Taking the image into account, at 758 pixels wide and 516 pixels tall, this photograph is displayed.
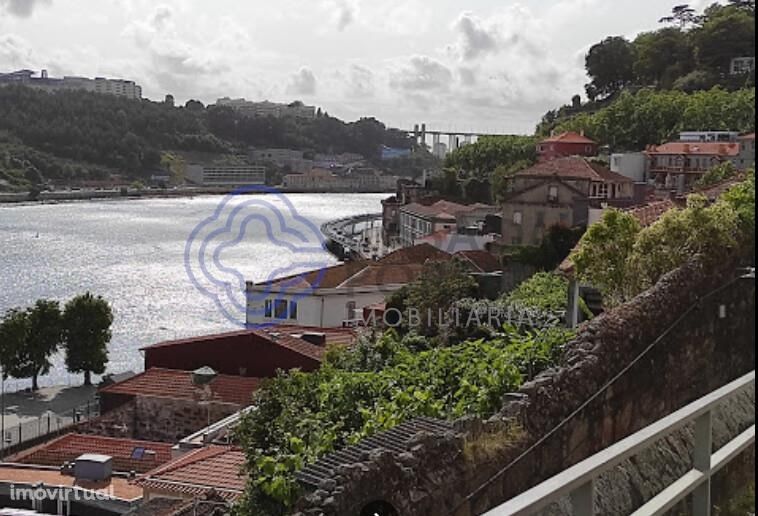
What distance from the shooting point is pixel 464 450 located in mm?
4055

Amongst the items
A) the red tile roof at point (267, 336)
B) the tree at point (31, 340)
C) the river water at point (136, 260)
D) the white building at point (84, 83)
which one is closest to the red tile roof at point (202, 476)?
the red tile roof at point (267, 336)

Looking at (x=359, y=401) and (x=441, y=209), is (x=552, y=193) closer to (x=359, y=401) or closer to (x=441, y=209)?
(x=441, y=209)

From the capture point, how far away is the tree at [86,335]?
23.5m

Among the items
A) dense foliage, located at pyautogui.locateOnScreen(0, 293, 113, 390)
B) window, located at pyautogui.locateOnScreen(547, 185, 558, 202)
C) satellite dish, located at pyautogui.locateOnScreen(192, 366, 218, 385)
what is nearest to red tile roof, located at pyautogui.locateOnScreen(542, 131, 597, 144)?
window, located at pyautogui.locateOnScreen(547, 185, 558, 202)

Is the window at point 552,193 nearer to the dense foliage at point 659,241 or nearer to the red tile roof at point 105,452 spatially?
the red tile roof at point 105,452

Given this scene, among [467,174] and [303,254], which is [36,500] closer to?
[467,174]

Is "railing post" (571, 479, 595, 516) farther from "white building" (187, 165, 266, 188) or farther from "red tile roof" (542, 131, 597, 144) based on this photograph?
"white building" (187, 165, 266, 188)

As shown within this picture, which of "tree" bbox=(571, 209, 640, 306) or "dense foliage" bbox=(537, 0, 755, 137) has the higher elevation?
"dense foliage" bbox=(537, 0, 755, 137)

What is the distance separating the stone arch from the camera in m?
3.81

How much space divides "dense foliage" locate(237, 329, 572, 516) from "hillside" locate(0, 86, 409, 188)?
85027 mm

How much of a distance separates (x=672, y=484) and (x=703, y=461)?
8 cm

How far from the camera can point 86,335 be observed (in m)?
23.7

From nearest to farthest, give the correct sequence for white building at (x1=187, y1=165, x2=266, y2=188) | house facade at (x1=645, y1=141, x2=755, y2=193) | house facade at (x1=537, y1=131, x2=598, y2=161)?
1. house facade at (x1=645, y1=141, x2=755, y2=193)
2. house facade at (x1=537, y1=131, x2=598, y2=161)
3. white building at (x1=187, y1=165, x2=266, y2=188)

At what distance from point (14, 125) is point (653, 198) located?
86.8m
